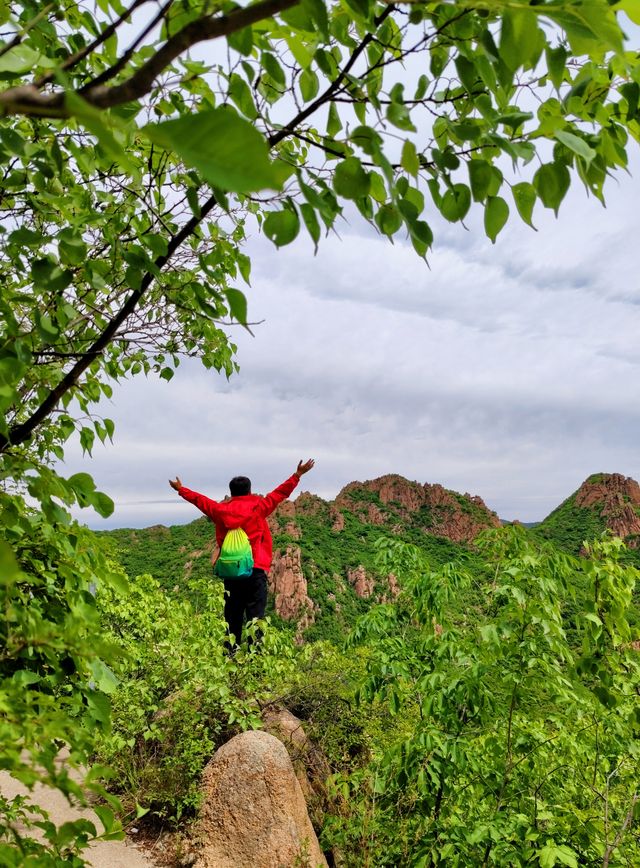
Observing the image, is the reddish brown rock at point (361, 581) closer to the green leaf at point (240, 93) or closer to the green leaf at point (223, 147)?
the green leaf at point (240, 93)

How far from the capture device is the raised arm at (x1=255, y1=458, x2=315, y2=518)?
6199 mm

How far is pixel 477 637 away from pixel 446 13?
3.54m

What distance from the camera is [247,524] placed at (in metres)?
6.46

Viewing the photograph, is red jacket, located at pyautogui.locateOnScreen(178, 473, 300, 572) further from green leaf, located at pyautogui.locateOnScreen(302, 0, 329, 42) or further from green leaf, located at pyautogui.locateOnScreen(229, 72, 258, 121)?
green leaf, located at pyautogui.locateOnScreen(302, 0, 329, 42)

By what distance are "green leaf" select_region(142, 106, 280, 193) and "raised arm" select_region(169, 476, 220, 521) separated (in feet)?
19.9

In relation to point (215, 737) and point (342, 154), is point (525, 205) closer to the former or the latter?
point (342, 154)

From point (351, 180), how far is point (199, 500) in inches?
228

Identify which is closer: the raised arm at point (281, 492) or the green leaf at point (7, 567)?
the green leaf at point (7, 567)

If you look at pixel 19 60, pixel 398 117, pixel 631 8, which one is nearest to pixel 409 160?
pixel 398 117

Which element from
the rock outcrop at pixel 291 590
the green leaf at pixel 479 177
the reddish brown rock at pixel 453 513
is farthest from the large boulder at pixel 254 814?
the reddish brown rock at pixel 453 513

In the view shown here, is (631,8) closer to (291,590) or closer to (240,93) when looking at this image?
(240,93)

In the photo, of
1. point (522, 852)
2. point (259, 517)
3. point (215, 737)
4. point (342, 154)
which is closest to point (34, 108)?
point (342, 154)

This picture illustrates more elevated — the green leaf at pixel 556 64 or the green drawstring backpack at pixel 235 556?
the green leaf at pixel 556 64

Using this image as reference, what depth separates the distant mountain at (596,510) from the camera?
141 feet
